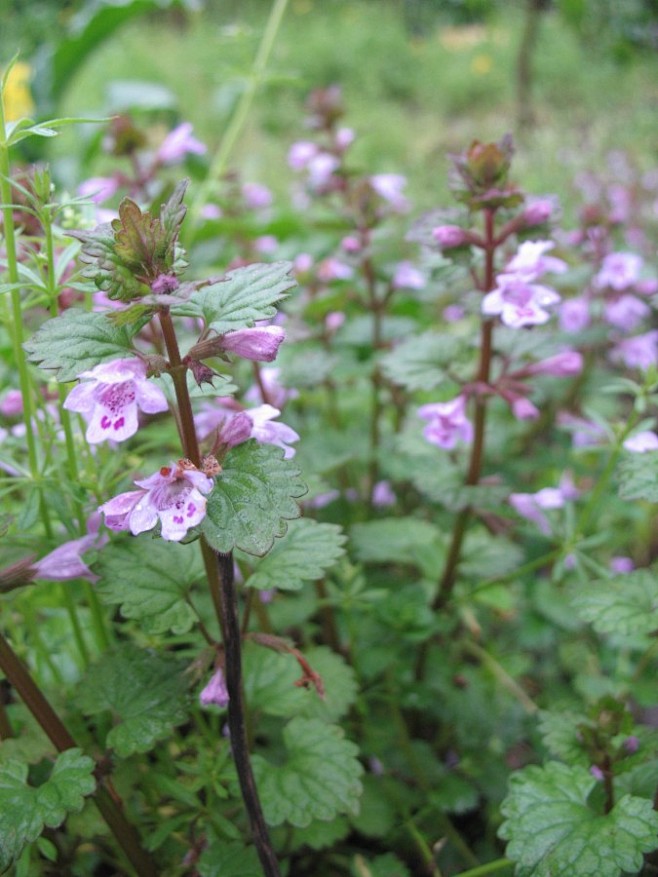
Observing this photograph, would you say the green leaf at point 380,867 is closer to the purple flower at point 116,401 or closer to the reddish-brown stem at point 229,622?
the reddish-brown stem at point 229,622

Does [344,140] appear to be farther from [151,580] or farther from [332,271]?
[151,580]

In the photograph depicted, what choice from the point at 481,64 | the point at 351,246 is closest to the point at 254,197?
the point at 351,246

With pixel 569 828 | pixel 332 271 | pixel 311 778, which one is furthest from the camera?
pixel 332 271

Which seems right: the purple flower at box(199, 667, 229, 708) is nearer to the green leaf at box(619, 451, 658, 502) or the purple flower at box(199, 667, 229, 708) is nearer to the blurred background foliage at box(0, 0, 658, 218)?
the green leaf at box(619, 451, 658, 502)

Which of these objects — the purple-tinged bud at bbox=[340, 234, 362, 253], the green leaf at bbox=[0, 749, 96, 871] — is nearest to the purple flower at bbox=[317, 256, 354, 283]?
the purple-tinged bud at bbox=[340, 234, 362, 253]

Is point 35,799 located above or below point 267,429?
below

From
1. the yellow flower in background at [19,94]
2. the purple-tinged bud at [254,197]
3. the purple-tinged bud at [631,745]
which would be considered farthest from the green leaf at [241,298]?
the yellow flower in background at [19,94]
